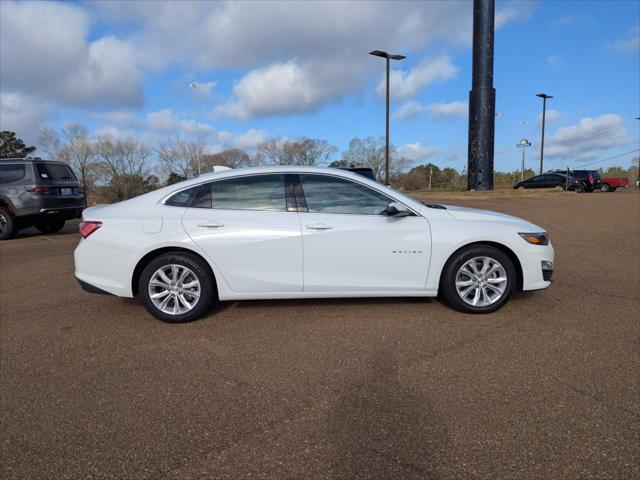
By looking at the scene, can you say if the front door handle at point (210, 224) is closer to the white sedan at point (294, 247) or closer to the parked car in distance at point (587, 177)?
the white sedan at point (294, 247)

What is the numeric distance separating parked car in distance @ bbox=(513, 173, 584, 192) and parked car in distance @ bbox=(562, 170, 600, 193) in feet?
0.82

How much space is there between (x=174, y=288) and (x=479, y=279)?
119 inches

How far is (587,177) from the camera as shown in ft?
101

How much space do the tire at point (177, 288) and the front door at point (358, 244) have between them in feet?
3.29

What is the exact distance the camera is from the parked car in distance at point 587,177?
30.8 metres

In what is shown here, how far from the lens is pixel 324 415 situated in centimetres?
260

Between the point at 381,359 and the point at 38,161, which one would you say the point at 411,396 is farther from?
the point at 38,161

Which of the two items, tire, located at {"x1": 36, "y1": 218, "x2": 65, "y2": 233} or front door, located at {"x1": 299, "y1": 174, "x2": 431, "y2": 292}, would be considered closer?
front door, located at {"x1": 299, "y1": 174, "x2": 431, "y2": 292}

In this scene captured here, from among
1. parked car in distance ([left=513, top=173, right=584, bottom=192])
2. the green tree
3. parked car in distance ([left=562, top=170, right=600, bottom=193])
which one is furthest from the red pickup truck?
the green tree

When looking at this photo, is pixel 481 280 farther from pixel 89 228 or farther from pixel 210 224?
pixel 89 228

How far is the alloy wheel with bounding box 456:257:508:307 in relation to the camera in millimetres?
4336

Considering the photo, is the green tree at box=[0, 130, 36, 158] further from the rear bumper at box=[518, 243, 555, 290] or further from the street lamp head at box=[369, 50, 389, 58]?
the rear bumper at box=[518, 243, 555, 290]


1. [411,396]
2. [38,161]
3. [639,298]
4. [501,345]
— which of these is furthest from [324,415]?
[38,161]

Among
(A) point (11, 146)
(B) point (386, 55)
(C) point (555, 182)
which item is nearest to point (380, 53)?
(B) point (386, 55)
